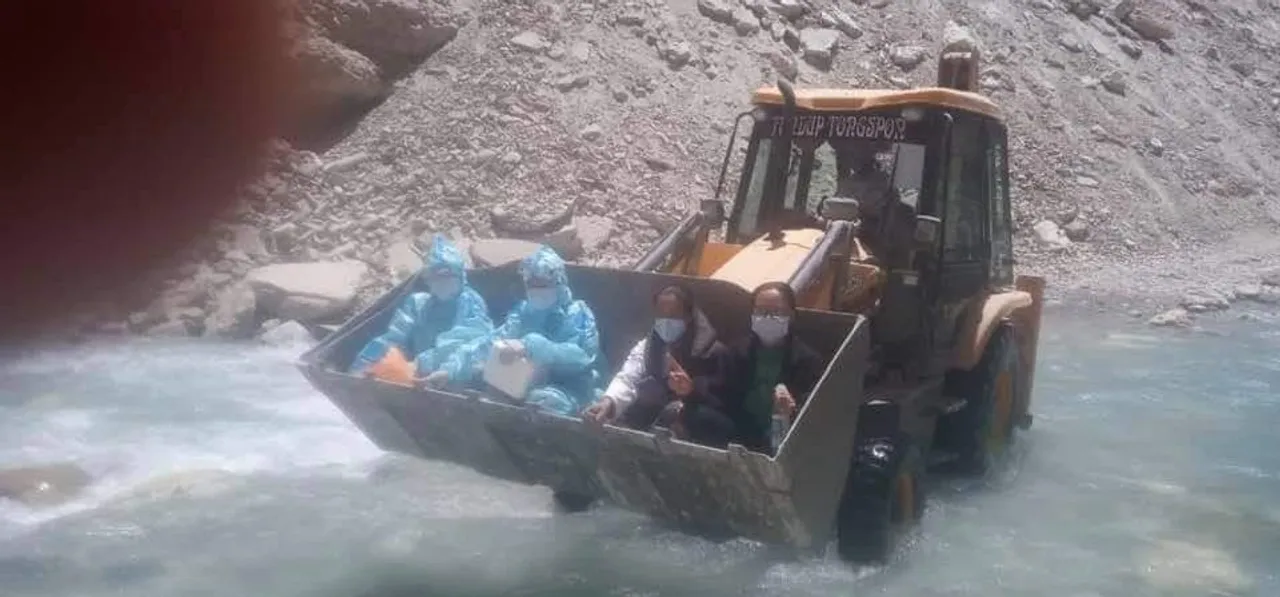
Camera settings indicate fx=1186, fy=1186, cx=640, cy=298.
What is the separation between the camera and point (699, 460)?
4.51 m

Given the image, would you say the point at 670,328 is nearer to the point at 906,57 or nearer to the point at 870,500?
the point at 870,500

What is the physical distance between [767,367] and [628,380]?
24.2 inches

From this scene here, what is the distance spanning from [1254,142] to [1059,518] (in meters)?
15.7

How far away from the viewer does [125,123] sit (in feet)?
46.1

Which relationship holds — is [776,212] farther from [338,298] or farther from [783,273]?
[338,298]

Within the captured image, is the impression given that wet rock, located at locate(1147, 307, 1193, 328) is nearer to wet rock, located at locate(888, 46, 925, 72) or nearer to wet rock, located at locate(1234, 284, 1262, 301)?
wet rock, located at locate(1234, 284, 1262, 301)

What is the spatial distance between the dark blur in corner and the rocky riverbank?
0.52 meters

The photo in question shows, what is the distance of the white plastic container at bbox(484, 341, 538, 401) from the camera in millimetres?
5223

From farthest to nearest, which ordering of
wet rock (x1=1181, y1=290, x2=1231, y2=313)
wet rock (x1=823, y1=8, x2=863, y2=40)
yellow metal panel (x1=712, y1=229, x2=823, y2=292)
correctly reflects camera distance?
1. wet rock (x1=823, y1=8, x2=863, y2=40)
2. wet rock (x1=1181, y1=290, x2=1231, y2=313)
3. yellow metal panel (x1=712, y1=229, x2=823, y2=292)

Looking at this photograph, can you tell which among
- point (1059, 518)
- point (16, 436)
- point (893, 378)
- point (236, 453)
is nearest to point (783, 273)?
point (893, 378)

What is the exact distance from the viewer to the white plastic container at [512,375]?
17.1ft

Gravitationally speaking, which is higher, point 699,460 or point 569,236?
point 569,236

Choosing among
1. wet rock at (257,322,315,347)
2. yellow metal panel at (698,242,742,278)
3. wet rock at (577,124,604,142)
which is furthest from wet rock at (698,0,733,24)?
yellow metal panel at (698,242,742,278)

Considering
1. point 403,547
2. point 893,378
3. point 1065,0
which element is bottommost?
point 403,547
